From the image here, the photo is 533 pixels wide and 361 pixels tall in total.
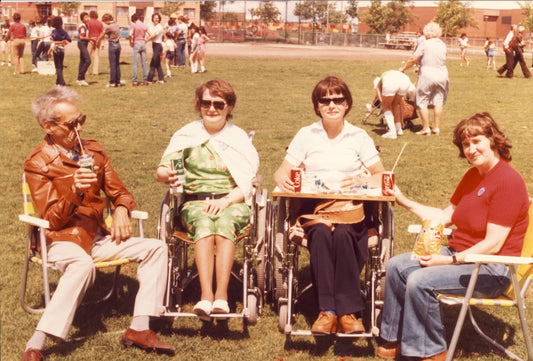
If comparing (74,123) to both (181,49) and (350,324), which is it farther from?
(181,49)

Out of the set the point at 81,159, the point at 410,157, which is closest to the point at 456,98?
the point at 410,157

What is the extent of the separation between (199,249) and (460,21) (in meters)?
68.3

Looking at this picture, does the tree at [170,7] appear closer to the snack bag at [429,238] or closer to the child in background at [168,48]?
the child in background at [168,48]

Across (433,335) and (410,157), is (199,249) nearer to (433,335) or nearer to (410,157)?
(433,335)

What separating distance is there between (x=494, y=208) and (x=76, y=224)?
269 cm

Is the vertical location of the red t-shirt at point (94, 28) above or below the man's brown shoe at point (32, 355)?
above

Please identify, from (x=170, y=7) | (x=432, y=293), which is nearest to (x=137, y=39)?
(x=432, y=293)

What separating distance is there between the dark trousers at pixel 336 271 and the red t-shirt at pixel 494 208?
683mm

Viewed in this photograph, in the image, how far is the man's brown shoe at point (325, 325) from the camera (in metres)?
3.99

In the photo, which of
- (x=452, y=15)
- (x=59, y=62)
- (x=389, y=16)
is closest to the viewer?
(x=59, y=62)

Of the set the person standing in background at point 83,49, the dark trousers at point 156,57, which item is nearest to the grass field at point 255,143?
the person standing in background at point 83,49

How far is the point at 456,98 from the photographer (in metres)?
16.7

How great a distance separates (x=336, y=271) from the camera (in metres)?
4.16

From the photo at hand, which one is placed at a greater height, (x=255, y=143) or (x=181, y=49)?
(x=181, y=49)
